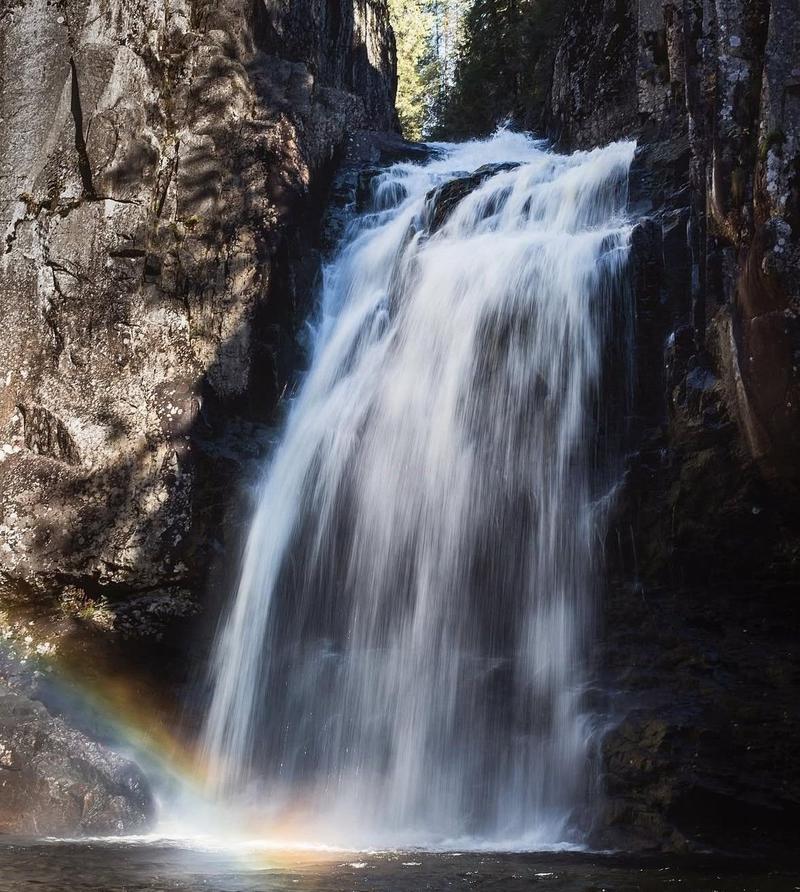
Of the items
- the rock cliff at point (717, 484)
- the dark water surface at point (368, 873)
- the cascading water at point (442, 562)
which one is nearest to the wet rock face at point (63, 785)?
the cascading water at point (442, 562)

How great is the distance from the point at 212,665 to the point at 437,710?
2840 millimetres

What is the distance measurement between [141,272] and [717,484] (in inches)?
293

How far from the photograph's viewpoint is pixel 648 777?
6887mm

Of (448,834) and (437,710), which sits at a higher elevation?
(437,710)

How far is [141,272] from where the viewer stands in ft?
38.2

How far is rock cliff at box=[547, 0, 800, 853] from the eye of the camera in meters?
6.94

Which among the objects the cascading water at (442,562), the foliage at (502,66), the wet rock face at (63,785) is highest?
the foliage at (502,66)

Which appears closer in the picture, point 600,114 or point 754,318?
Result: point 754,318

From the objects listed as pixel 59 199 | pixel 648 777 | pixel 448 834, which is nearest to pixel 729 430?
pixel 648 777

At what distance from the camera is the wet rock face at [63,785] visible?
858cm

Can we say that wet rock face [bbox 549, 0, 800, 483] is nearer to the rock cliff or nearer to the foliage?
the rock cliff

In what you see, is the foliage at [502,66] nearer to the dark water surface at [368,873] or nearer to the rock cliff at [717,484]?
the rock cliff at [717,484]

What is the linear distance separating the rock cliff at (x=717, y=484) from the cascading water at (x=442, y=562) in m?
0.45

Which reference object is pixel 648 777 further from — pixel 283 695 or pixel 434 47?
pixel 434 47
